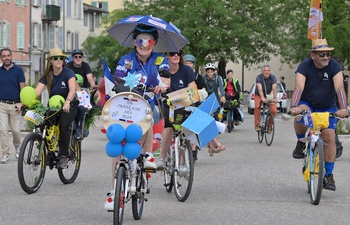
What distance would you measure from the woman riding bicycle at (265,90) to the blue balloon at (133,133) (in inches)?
564

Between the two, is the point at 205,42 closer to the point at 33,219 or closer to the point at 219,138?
the point at 219,138

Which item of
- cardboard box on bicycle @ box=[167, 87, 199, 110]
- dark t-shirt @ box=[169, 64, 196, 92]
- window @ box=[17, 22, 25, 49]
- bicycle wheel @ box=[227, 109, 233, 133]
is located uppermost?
window @ box=[17, 22, 25, 49]

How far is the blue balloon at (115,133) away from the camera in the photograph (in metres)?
9.30

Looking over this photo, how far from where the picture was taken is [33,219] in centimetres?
1014

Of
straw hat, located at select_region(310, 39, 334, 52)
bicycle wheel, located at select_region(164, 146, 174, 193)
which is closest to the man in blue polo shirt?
bicycle wheel, located at select_region(164, 146, 174, 193)

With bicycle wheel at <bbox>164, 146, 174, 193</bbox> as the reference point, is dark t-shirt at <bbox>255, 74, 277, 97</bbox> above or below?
above

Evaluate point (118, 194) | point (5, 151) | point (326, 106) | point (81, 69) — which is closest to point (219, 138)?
point (81, 69)

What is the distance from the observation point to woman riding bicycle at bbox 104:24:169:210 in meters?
10.1

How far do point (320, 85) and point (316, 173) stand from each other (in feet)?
3.79

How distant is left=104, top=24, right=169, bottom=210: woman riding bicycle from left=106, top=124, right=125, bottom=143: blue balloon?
0.78m

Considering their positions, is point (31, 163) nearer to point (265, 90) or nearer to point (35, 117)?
point (35, 117)

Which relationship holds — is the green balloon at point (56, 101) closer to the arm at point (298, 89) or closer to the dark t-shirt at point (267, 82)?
the arm at point (298, 89)

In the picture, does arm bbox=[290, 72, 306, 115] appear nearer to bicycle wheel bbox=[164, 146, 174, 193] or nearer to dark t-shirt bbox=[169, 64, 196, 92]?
bicycle wheel bbox=[164, 146, 174, 193]

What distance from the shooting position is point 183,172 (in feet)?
38.7
